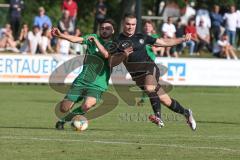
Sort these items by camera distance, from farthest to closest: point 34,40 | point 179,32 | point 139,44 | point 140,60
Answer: point 179,32, point 34,40, point 140,60, point 139,44

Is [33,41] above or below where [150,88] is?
below

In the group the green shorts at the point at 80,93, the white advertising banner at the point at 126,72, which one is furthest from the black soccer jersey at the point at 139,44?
the white advertising banner at the point at 126,72

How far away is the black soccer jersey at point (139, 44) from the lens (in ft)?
50.1

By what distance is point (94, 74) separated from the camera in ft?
49.3

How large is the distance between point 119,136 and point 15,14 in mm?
20124

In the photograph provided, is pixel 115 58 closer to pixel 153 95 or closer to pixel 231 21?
pixel 153 95

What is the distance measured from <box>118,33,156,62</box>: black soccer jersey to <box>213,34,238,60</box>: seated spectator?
18.7m

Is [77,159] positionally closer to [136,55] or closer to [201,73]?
[136,55]

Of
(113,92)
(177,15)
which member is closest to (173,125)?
(113,92)

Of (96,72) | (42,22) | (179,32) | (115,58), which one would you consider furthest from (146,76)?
(179,32)

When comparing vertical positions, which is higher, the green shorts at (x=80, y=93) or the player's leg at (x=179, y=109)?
Answer: the green shorts at (x=80, y=93)

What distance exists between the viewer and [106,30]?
14.9 meters

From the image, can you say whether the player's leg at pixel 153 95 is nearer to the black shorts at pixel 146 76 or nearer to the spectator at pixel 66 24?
the black shorts at pixel 146 76

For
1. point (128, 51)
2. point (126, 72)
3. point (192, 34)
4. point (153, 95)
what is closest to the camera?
point (128, 51)
